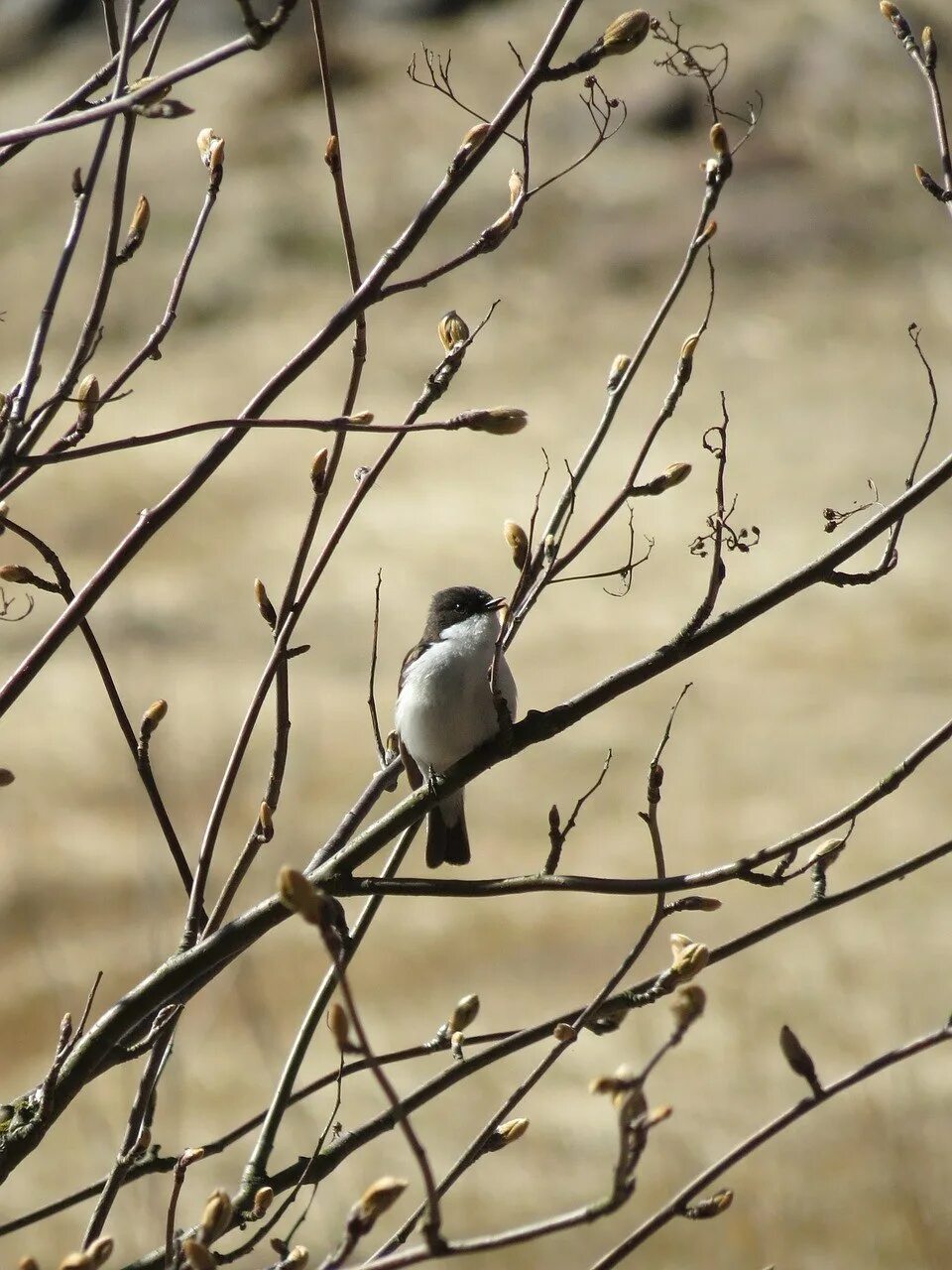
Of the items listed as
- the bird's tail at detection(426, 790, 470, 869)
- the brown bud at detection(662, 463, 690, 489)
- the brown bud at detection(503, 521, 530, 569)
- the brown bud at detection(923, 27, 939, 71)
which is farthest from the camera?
the bird's tail at detection(426, 790, 470, 869)

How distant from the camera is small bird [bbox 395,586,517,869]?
12.3 feet

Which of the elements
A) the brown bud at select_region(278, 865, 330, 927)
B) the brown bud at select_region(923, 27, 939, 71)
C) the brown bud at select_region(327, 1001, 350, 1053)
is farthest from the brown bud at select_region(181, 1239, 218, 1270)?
the brown bud at select_region(923, 27, 939, 71)

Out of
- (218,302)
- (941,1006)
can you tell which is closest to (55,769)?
(941,1006)

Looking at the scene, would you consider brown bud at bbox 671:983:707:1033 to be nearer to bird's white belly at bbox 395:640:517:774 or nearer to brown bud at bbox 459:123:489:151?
brown bud at bbox 459:123:489:151

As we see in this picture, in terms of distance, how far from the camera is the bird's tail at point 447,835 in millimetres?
4359

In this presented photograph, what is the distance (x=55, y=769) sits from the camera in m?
10.5

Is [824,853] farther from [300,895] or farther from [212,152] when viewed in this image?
[212,152]

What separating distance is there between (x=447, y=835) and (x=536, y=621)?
7818 mm

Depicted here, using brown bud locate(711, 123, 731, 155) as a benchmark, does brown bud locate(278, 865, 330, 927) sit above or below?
below

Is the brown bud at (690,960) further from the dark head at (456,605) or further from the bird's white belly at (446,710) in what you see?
the dark head at (456,605)

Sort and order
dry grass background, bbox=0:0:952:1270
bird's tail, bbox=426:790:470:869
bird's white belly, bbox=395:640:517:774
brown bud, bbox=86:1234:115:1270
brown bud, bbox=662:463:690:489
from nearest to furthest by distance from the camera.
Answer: brown bud, bbox=86:1234:115:1270 → brown bud, bbox=662:463:690:489 → bird's white belly, bbox=395:640:517:774 → bird's tail, bbox=426:790:470:869 → dry grass background, bbox=0:0:952:1270

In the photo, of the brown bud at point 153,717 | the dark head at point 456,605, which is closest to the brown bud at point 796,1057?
the brown bud at point 153,717

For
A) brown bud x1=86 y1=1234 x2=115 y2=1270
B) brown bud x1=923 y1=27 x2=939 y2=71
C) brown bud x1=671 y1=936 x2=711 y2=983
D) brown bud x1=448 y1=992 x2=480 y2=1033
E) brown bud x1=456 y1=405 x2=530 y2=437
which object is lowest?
brown bud x1=86 y1=1234 x2=115 y2=1270

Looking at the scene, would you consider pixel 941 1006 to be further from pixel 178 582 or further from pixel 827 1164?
pixel 178 582
